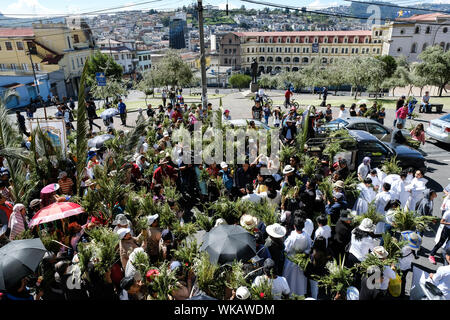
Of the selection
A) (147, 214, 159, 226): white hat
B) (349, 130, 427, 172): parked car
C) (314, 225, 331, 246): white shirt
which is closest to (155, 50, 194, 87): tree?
(349, 130, 427, 172): parked car

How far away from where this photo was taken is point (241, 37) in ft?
390

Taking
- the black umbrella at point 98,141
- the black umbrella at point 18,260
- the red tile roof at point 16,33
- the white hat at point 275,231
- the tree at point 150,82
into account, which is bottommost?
the tree at point 150,82

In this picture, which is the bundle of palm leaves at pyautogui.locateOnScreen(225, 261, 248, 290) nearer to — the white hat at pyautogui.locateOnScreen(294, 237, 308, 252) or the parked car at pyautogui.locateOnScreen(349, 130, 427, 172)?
the white hat at pyautogui.locateOnScreen(294, 237, 308, 252)

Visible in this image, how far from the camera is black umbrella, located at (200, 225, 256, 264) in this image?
477 cm

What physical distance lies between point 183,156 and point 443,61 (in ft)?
110

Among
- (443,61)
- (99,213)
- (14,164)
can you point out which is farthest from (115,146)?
(443,61)

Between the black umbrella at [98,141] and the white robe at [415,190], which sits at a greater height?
the black umbrella at [98,141]

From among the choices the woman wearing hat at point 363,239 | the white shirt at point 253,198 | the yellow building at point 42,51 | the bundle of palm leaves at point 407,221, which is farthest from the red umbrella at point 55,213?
the yellow building at point 42,51

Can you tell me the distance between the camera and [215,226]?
5785 millimetres

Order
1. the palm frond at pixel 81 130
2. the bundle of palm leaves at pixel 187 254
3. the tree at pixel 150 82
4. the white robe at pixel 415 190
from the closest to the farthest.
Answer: the bundle of palm leaves at pixel 187 254 → the palm frond at pixel 81 130 → the white robe at pixel 415 190 → the tree at pixel 150 82

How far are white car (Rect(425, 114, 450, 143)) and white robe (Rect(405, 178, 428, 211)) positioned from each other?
744 centimetres

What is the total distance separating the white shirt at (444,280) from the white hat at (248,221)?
3.01 meters

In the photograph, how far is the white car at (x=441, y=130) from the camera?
13258mm

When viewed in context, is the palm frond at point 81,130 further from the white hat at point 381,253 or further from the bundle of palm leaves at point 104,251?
the white hat at point 381,253
